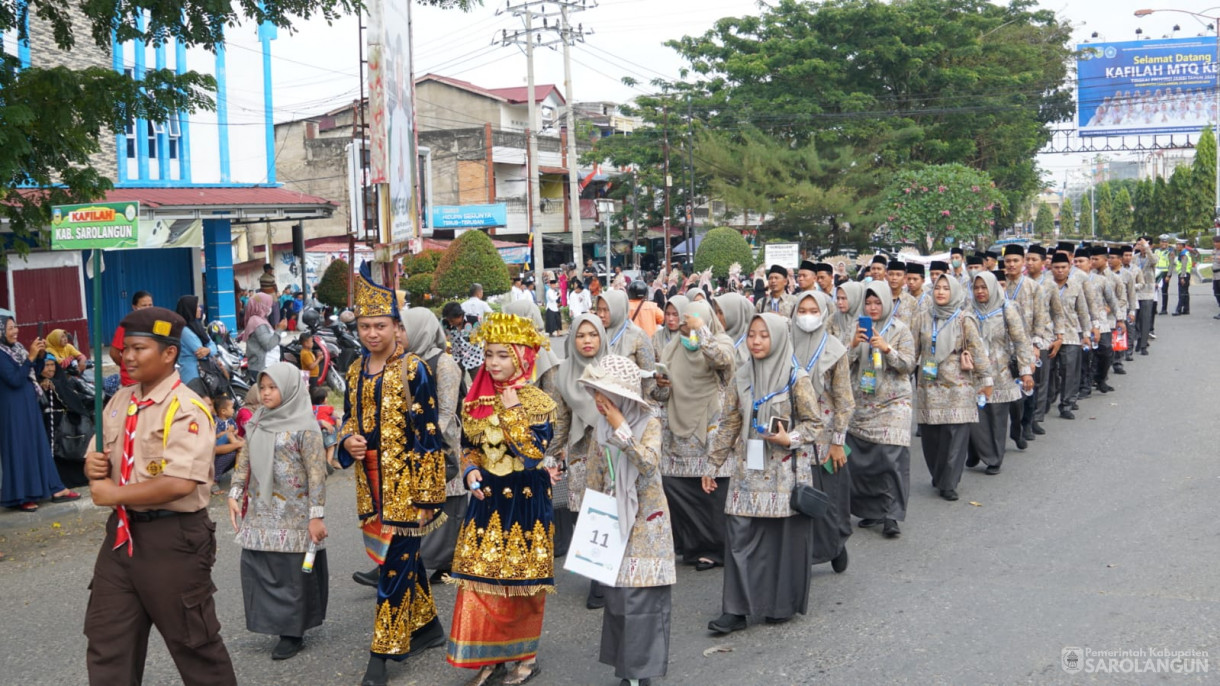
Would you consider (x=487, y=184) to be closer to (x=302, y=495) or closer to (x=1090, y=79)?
(x=1090, y=79)

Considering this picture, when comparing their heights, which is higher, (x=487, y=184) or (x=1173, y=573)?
(x=487, y=184)

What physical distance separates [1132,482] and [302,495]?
6.84m

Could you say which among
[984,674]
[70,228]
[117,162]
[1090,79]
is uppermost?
[1090,79]

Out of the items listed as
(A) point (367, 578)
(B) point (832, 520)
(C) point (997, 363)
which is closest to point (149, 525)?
(A) point (367, 578)

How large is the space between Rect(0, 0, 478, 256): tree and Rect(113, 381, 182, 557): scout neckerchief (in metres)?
3.78

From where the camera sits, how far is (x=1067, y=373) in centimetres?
1270

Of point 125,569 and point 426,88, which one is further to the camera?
point 426,88

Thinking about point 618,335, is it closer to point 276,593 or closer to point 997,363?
point 276,593

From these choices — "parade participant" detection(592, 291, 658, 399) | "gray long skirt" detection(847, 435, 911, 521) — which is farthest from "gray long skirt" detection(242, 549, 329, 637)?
"gray long skirt" detection(847, 435, 911, 521)

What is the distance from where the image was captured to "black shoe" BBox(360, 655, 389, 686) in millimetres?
5164

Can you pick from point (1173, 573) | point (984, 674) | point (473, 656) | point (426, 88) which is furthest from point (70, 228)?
point (426, 88)

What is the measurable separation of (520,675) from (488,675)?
15 centimetres

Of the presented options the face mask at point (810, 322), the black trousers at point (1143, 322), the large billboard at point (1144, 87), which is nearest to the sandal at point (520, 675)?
the face mask at point (810, 322)

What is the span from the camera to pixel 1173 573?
6676 mm
